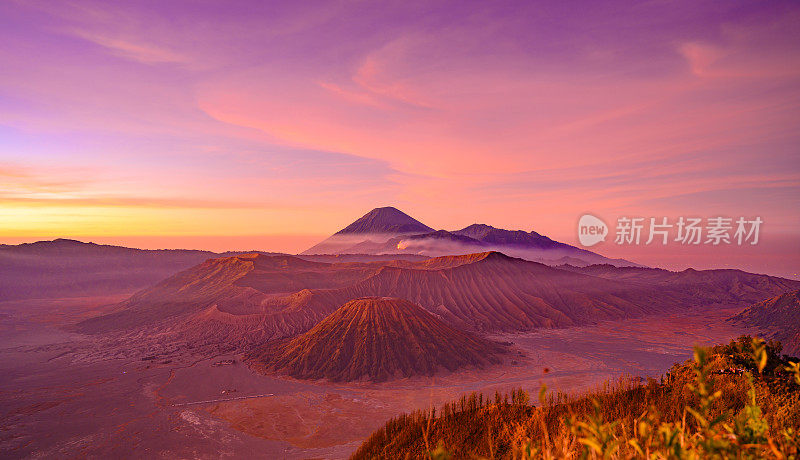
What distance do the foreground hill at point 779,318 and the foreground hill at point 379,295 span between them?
2322 cm

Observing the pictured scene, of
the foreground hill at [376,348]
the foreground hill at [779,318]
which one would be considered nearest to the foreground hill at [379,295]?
the foreground hill at [376,348]

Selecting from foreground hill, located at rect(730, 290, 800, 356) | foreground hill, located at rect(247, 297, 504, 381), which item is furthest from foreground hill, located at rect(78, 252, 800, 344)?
foreground hill, located at rect(730, 290, 800, 356)

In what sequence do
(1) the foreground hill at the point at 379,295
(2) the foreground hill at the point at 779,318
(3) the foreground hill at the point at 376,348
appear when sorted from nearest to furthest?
(3) the foreground hill at the point at 376,348
(2) the foreground hill at the point at 779,318
(1) the foreground hill at the point at 379,295

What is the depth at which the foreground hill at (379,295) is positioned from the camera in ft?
280

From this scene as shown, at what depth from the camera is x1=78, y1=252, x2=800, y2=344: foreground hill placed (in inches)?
3361

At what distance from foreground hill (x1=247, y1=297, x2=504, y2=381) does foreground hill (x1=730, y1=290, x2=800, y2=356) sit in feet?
167

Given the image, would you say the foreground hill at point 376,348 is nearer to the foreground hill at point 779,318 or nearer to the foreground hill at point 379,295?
the foreground hill at point 379,295

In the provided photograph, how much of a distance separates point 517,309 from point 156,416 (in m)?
79.6

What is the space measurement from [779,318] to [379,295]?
285 feet

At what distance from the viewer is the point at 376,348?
61.3 metres

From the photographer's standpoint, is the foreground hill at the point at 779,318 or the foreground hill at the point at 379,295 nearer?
the foreground hill at the point at 779,318

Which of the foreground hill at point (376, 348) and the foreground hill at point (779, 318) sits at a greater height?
the foreground hill at point (779, 318)

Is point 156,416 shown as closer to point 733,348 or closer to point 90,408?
point 90,408

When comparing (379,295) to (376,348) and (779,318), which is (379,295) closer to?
(376,348)
